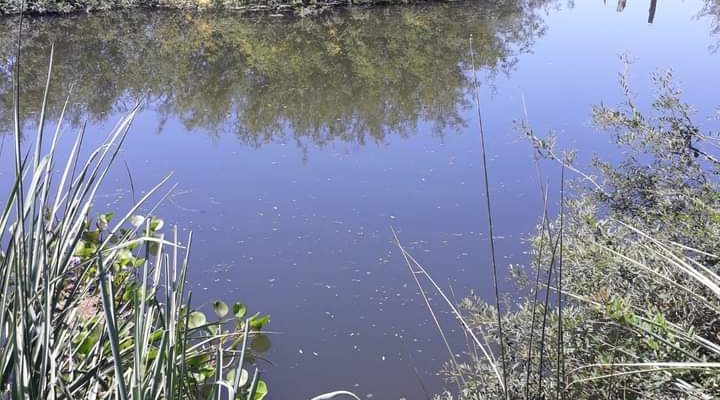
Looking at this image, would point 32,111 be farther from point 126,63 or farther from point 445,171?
point 445,171

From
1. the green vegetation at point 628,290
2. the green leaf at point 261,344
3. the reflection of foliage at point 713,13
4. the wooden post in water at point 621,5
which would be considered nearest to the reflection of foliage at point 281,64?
the wooden post in water at point 621,5

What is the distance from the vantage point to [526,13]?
33.6 ft

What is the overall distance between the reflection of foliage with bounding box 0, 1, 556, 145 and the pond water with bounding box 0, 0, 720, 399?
0.11ft

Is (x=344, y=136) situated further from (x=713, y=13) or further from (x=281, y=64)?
(x=713, y=13)

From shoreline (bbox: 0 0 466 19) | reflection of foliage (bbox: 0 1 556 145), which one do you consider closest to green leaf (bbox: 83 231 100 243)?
reflection of foliage (bbox: 0 1 556 145)

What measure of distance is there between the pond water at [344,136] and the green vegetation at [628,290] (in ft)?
1.39

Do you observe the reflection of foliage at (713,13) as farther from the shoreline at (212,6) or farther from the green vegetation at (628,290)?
the green vegetation at (628,290)

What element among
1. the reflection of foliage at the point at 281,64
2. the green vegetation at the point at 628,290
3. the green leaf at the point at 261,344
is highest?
the green vegetation at the point at 628,290

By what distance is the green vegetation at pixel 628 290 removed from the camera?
1378 mm

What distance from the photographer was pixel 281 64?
7.81 meters

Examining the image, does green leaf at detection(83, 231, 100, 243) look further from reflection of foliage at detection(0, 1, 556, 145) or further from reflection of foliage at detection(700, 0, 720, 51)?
reflection of foliage at detection(700, 0, 720, 51)

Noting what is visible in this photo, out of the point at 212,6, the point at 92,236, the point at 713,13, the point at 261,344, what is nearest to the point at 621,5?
the point at 713,13

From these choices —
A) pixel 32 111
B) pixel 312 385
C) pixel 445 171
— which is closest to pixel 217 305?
pixel 312 385

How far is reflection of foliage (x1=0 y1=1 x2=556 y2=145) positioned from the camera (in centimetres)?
620
